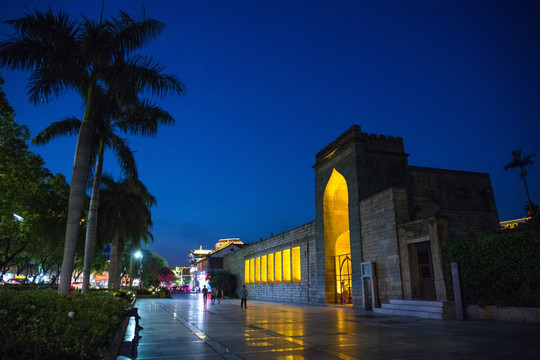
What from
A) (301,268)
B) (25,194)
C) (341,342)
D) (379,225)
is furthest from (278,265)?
(341,342)

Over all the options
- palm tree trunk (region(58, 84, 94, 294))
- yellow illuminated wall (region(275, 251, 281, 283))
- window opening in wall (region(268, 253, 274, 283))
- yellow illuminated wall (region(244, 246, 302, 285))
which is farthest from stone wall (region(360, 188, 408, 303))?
window opening in wall (region(268, 253, 274, 283))

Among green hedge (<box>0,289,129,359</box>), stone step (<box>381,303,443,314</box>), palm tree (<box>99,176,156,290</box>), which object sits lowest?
stone step (<box>381,303,443,314</box>)

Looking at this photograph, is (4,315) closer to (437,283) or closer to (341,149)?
(437,283)

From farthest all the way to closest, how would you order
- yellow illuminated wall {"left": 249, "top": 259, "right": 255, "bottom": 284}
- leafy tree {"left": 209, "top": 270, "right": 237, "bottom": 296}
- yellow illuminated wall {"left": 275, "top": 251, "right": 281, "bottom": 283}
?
leafy tree {"left": 209, "top": 270, "right": 237, "bottom": 296} < yellow illuminated wall {"left": 249, "top": 259, "right": 255, "bottom": 284} < yellow illuminated wall {"left": 275, "top": 251, "right": 281, "bottom": 283}

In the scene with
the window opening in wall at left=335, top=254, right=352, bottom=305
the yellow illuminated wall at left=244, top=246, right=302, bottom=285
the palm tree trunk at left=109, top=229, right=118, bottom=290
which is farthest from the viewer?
the yellow illuminated wall at left=244, top=246, right=302, bottom=285

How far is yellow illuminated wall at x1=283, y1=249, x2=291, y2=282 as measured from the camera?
33.1 metres

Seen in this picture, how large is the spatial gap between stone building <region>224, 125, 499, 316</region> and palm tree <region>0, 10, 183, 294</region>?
42.6ft

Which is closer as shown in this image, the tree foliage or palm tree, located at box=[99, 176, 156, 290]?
the tree foliage

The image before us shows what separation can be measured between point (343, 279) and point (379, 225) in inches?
324

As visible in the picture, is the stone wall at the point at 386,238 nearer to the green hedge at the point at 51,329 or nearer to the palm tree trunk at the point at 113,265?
the green hedge at the point at 51,329

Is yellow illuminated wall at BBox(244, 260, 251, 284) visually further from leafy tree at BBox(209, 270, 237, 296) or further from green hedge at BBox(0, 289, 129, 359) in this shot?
green hedge at BBox(0, 289, 129, 359)

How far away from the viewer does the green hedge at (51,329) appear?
17.6ft

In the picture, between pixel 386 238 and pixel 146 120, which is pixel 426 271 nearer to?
pixel 386 238

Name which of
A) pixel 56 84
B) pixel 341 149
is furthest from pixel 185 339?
pixel 341 149
